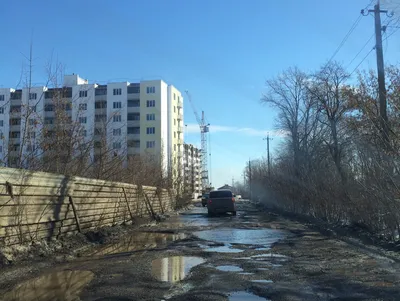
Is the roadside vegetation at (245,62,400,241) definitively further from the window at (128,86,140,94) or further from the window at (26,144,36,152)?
the window at (128,86,140,94)

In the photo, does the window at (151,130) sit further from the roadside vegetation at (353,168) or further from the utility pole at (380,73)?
the utility pole at (380,73)

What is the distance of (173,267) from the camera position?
9125mm

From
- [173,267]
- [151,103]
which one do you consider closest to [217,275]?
[173,267]

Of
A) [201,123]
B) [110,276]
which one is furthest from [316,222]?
[201,123]

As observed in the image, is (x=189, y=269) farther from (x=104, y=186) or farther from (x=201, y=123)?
(x=201, y=123)

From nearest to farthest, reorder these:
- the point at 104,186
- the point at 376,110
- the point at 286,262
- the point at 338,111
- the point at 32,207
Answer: the point at 286,262, the point at 32,207, the point at 376,110, the point at 104,186, the point at 338,111

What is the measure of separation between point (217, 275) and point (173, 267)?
1.42 meters

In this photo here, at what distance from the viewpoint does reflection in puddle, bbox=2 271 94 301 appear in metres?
6.46

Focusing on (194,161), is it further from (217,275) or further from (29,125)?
(217,275)

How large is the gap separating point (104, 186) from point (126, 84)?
7753 cm

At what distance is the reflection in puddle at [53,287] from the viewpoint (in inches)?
255

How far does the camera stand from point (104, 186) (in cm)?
1730

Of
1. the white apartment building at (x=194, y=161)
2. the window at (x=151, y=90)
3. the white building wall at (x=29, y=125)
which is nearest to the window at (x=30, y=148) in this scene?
the white building wall at (x=29, y=125)

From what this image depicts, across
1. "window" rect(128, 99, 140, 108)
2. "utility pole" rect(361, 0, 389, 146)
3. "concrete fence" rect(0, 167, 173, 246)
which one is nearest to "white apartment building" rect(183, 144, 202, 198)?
"window" rect(128, 99, 140, 108)
